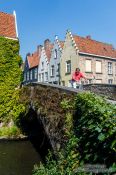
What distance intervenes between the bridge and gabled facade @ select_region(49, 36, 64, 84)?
69.1 feet

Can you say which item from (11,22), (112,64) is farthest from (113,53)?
(11,22)

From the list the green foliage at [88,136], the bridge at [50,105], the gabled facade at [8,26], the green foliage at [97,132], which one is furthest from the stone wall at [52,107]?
the gabled facade at [8,26]

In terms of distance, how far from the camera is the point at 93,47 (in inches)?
1651

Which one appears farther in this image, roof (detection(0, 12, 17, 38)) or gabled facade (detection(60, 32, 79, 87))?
gabled facade (detection(60, 32, 79, 87))

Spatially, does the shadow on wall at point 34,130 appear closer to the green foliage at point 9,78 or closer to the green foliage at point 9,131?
the green foliage at point 9,131

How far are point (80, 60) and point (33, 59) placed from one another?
18032mm

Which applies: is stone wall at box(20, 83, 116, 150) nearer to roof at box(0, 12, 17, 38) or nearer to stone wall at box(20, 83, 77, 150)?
stone wall at box(20, 83, 77, 150)

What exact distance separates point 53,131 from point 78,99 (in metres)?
2.36

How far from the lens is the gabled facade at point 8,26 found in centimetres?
2566

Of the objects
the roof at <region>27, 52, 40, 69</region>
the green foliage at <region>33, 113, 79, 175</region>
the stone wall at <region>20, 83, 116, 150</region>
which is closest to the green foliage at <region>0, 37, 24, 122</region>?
the stone wall at <region>20, 83, 116, 150</region>

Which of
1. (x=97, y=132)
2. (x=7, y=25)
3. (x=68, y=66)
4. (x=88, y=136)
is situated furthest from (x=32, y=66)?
(x=97, y=132)

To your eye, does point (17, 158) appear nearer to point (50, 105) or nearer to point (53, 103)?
point (50, 105)

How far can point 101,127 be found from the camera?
656cm

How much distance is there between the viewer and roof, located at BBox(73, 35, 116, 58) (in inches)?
1582
